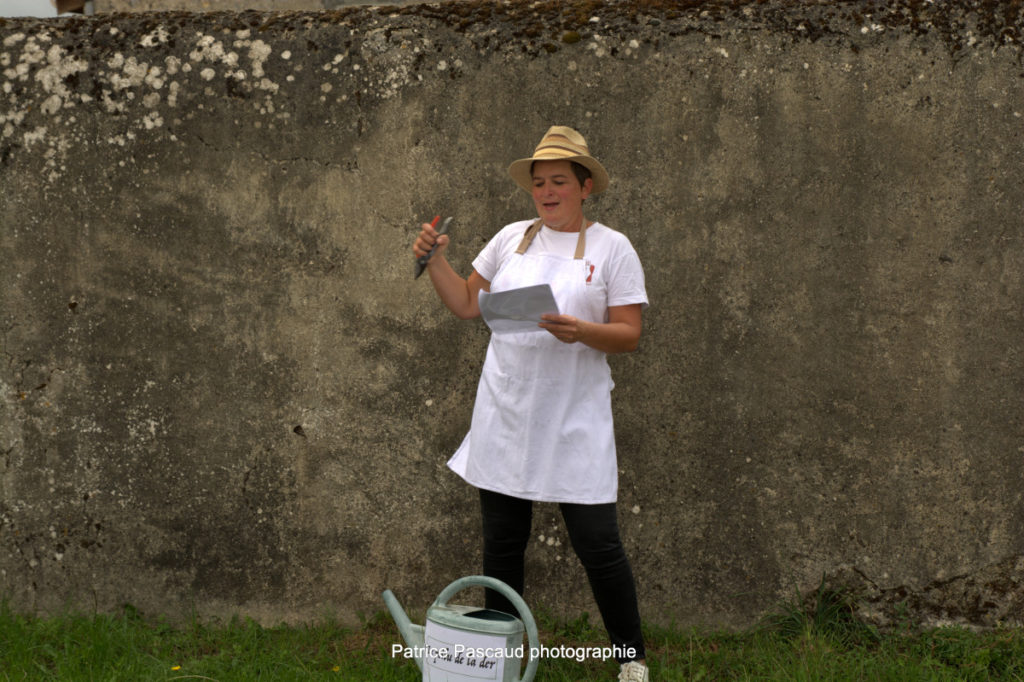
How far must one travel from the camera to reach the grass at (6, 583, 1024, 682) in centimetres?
304

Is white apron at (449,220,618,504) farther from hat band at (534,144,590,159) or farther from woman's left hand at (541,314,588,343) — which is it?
hat band at (534,144,590,159)

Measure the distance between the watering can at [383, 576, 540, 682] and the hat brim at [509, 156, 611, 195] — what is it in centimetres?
122

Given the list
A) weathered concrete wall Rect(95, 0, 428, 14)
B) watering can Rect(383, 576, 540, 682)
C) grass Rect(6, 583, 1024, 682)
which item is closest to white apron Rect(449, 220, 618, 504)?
watering can Rect(383, 576, 540, 682)

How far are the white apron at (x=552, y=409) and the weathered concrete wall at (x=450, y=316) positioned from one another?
1.85 feet

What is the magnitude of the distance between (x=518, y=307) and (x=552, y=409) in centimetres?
35

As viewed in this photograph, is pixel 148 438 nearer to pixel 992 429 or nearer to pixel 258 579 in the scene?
pixel 258 579

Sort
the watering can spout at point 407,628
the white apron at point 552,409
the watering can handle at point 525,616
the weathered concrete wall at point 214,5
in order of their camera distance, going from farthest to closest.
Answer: the weathered concrete wall at point 214,5, the watering can spout at point 407,628, the white apron at point 552,409, the watering can handle at point 525,616

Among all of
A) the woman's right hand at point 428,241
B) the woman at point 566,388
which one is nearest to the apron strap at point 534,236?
the woman at point 566,388

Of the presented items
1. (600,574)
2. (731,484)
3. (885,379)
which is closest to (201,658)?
(600,574)

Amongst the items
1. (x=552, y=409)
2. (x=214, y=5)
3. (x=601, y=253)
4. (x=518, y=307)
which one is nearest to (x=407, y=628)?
(x=552, y=409)

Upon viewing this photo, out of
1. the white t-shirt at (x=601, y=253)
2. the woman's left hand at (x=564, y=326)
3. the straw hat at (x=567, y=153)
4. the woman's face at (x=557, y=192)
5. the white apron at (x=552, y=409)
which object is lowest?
the white apron at (x=552, y=409)

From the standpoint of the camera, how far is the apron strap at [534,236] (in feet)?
9.14

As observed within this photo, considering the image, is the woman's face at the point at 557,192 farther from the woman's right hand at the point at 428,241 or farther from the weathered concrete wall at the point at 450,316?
the weathered concrete wall at the point at 450,316

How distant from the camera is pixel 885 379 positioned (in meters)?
3.25
